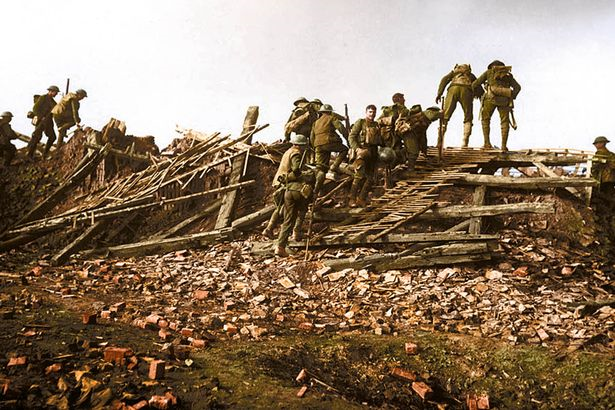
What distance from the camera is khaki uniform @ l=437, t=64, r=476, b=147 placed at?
10977 millimetres

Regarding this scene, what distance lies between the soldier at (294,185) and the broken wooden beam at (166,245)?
67.0 inches

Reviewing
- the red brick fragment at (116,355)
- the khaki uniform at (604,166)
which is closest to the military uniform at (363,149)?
the khaki uniform at (604,166)

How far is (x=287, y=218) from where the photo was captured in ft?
27.2

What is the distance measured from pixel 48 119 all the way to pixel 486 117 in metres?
12.8

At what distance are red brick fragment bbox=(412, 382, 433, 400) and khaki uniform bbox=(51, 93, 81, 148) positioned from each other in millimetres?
12394

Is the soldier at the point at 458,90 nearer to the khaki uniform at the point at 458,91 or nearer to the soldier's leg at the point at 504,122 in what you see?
the khaki uniform at the point at 458,91

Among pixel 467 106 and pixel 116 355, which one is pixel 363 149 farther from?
pixel 116 355

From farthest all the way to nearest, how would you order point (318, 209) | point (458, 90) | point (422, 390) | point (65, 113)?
point (65, 113)
point (458, 90)
point (318, 209)
point (422, 390)

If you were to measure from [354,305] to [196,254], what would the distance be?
393 centimetres

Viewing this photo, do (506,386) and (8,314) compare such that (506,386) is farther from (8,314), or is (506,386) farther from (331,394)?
(8,314)

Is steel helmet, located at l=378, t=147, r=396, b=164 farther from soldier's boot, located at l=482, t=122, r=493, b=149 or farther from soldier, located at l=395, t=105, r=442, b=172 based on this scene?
soldier's boot, located at l=482, t=122, r=493, b=149

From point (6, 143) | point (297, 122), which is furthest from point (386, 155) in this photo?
point (6, 143)

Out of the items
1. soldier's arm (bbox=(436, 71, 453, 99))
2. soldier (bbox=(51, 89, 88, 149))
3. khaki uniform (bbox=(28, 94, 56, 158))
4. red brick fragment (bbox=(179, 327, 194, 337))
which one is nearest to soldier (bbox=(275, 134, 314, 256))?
red brick fragment (bbox=(179, 327, 194, 337))

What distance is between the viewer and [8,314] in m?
5.30
